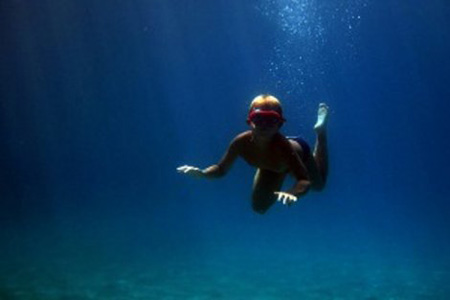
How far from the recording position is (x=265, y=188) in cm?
675

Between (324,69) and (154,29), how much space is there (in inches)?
1858

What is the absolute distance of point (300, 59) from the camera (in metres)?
104

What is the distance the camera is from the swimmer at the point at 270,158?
216 inches

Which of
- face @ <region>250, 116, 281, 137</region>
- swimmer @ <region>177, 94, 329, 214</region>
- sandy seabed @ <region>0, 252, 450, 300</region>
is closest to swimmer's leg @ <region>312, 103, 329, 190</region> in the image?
swimmer @ <region>177, 94, 329, 214</region>

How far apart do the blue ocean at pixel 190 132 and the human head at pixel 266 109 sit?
33.9 feet

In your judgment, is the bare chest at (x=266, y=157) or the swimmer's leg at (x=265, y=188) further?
the swimmer's leg at (x=265, y=188)

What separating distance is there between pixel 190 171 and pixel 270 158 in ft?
3.44

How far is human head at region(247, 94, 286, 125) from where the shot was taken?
5.43 metres

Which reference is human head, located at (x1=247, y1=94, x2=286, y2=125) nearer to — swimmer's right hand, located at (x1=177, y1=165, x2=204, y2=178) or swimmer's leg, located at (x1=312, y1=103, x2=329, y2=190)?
swimmer's right hand, located at (x1=177, y1=165, x2=204, y2=178)

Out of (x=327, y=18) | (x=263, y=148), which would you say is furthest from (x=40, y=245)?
(x=327, y=18)

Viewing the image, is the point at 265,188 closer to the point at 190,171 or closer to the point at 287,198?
the point at 190,171

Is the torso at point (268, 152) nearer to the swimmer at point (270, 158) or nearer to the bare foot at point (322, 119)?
the swimmer at point (270, 158)

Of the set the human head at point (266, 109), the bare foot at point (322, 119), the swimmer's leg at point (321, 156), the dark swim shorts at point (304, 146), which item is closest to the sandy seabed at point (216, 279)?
the bare foot at point (322, 119)

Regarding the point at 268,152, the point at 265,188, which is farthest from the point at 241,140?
the point at 265,188
